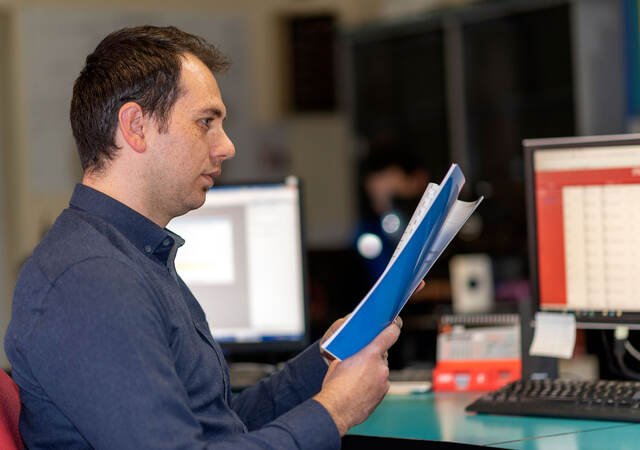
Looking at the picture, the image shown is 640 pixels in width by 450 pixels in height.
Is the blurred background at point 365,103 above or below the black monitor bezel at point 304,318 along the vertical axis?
above

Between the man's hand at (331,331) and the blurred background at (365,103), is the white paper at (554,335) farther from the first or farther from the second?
the blurred background at (365,103)

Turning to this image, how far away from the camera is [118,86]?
4.59ft

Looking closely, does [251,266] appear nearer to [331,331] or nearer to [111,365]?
[331,331]

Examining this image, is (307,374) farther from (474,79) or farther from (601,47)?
(474,79)

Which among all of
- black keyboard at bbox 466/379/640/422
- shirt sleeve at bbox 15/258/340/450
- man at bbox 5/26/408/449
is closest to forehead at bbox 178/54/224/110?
man at bbox 5/26/408/449

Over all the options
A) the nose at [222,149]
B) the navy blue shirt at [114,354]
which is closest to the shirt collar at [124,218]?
the navy blue shirt at [114,354]

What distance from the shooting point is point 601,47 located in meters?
4.33

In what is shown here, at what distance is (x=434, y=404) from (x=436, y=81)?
345 centimetres

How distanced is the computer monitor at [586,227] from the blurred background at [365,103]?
6.25ft

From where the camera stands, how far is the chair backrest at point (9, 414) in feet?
4.39

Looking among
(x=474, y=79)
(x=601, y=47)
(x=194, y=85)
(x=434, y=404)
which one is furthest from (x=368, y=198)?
(x=194, y=85)

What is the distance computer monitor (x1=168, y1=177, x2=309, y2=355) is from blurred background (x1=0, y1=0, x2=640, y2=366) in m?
1.64

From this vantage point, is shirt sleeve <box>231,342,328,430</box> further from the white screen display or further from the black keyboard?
the white screen display

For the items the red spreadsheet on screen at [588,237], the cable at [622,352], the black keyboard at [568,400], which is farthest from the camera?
the cable at [622,352]
